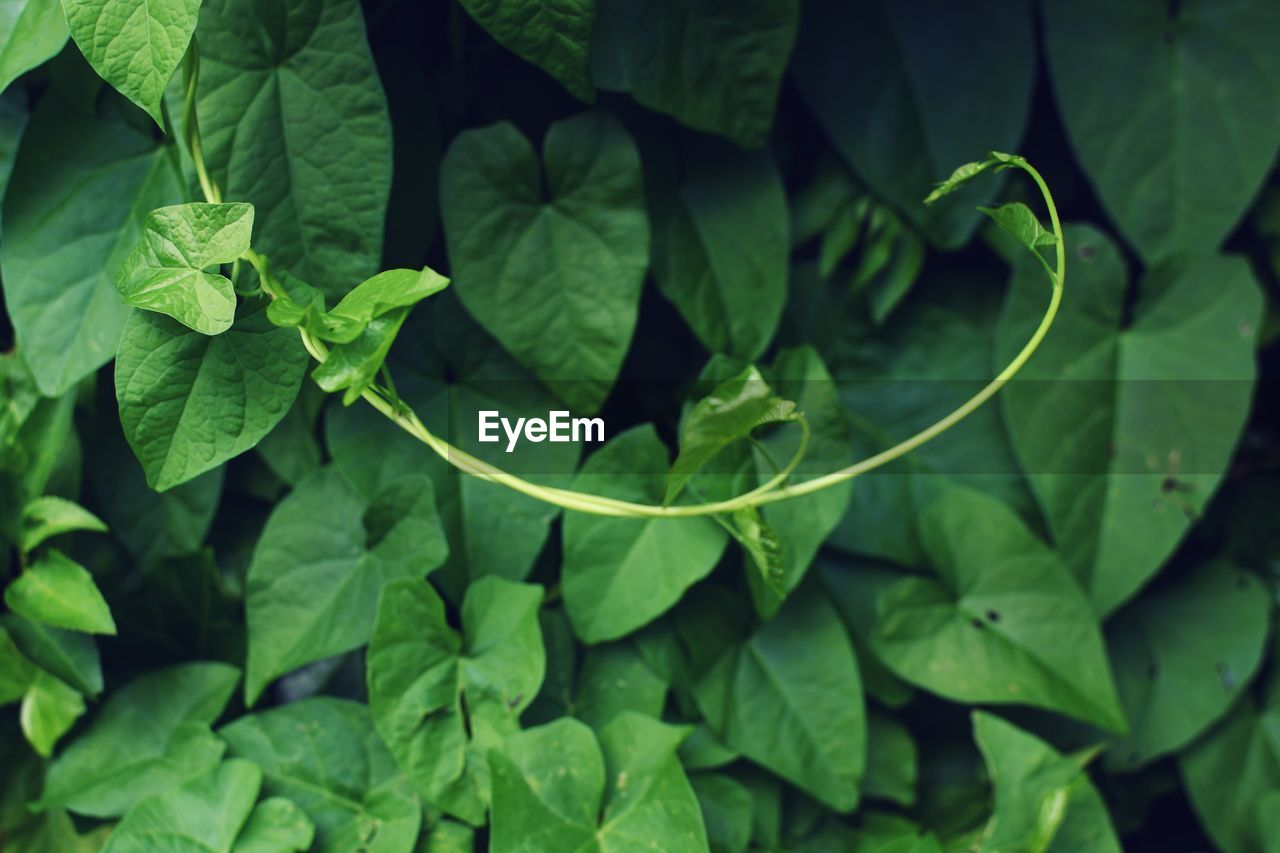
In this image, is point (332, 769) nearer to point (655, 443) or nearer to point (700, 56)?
Answer: point (655, 443)

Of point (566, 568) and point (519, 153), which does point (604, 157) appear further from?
point (566, 568)

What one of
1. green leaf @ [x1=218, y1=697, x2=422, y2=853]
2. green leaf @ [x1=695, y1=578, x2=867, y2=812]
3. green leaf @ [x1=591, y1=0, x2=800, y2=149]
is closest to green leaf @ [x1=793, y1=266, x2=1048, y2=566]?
green leaf @ [x1=695, y1=578, x2=867, y2=812]

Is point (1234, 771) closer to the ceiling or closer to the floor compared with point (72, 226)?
closer to the floor

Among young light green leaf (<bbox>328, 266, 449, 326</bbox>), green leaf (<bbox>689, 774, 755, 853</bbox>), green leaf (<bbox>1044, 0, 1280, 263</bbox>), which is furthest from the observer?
green leaf (<bbox>1044, 0, 1280, 263</bbox>)

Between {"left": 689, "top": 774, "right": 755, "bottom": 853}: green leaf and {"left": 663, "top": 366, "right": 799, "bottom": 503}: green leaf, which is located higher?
{"left": 663, "top": 366, "right": 799, "bottom": 503}: green leaf

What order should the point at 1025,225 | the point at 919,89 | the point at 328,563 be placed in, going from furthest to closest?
the point at 919,89 → the point at 328,563 → the point at 1025,225

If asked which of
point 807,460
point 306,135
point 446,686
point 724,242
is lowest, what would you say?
point 446,686

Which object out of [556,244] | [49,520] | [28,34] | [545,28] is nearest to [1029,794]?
[556,244]

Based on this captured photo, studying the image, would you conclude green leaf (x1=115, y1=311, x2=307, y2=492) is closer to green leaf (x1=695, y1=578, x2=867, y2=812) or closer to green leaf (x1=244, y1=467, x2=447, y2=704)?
green leaf (x1=244, y1=467, x2=447, y2=704)
